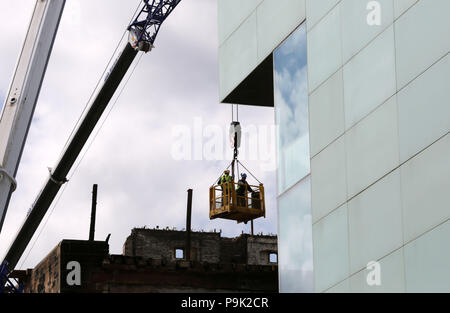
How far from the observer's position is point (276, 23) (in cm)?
2444

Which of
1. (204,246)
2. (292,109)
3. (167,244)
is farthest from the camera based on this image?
(204,246)

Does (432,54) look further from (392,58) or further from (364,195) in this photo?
(364,195)

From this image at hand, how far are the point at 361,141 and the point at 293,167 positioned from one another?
3558 millimetres

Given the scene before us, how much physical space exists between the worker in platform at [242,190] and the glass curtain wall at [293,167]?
49.9 ft

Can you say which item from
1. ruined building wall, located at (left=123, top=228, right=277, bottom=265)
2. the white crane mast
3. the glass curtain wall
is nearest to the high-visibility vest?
the white crane mast

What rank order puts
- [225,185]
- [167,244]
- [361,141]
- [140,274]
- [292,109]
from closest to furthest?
[361,141], [292,109], [225,185], [140,274], [167,244]

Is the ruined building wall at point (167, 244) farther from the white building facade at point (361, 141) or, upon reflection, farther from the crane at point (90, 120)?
the white building facade at point (361, 141)

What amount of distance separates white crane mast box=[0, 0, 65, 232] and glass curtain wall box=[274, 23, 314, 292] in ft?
42.5

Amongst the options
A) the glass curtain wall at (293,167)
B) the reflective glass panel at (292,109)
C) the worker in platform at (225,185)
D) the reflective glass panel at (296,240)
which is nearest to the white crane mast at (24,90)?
the worker in platform at (225,185)

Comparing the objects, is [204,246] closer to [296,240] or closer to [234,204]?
[234,204]

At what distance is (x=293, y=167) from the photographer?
22.6m

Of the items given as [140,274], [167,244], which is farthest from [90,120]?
[167,244]
